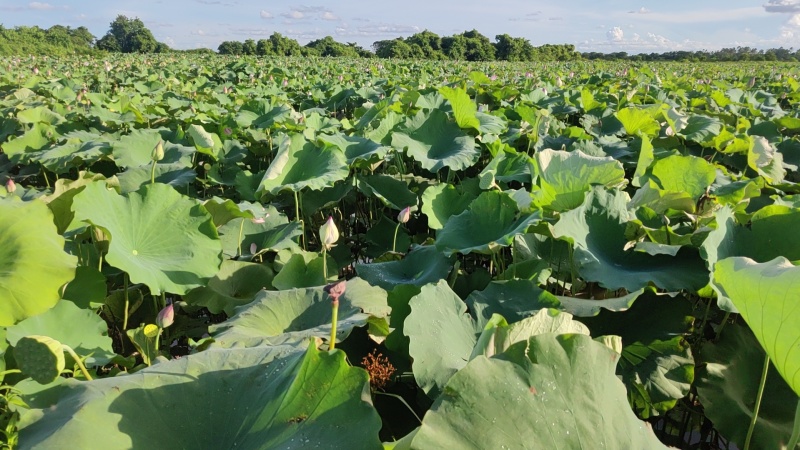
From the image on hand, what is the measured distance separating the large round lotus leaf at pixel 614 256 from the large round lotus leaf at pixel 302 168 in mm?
992

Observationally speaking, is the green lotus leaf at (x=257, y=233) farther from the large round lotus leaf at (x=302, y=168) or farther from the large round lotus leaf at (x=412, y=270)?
the large round lotus leaf at (x=412, y=270)

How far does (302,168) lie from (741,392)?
174cm

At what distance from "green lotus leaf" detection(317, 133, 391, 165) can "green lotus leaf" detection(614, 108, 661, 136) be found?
1381 mm

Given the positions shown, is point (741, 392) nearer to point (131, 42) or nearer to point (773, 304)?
point (773, 304)

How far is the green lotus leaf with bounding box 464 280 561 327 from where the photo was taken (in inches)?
47.3

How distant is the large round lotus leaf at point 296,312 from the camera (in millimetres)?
1197

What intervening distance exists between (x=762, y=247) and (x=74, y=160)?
278 centimetres

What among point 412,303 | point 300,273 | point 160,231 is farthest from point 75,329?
point 412,303

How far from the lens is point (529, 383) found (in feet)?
2.13

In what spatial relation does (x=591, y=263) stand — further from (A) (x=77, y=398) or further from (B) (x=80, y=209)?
(B) (x=80, y=209)

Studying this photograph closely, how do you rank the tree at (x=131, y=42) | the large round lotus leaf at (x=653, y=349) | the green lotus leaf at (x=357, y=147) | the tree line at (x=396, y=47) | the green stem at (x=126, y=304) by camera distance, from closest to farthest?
the large round lotus leaf at (x=653, y=349), the green stem at (x=126, y=304), the green lotus leaf at (x=357, y=147), the tree line at (x=396, y=47), the tree at (x=131, y=42)

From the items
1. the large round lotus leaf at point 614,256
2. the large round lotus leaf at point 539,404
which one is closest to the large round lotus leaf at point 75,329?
the large round lotus leaf at point 539,404

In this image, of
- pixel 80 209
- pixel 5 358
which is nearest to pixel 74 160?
pixel 80 209

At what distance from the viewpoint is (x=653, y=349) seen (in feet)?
4.22
